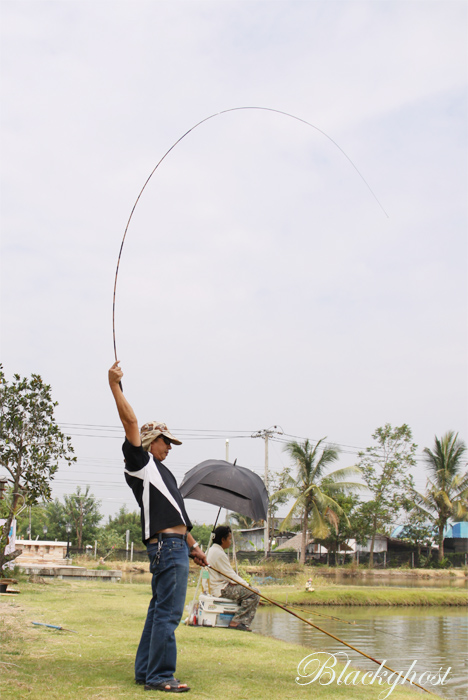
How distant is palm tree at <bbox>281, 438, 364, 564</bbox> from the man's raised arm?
28.3m

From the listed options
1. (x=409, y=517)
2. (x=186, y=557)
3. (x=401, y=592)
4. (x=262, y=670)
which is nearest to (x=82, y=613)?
(x=262, y=670)

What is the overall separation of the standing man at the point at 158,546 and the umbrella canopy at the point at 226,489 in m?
3.36

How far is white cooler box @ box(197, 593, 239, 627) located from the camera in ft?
24.2

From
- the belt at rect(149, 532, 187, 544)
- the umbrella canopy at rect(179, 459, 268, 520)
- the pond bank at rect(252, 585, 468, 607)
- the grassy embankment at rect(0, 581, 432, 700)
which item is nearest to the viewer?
the grassy embankment at rect(0, 581, 432, 700)

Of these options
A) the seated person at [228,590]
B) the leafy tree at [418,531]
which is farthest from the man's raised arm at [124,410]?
the leafy tree at [418,531]

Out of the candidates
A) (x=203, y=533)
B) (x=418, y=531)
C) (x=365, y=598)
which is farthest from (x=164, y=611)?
(x=203, y=533)

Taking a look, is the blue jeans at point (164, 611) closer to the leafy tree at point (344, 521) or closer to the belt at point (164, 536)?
the belt at point (164, 536)

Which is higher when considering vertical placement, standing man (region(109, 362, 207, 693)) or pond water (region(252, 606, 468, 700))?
standing man (region(109, 362, 207, 693))

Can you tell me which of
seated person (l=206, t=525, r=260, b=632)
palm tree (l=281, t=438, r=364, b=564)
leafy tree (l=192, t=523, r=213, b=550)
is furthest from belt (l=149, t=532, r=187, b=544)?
leafy tree (l=192, t=523, r=213, b=550)

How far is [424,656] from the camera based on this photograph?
8.00 metres

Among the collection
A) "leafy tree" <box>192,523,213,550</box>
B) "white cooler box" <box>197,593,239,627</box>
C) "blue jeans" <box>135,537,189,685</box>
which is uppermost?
"blue jeans" <box>135,537,189,685</box>

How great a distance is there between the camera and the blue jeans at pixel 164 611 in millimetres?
3812

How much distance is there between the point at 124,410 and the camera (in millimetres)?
3781

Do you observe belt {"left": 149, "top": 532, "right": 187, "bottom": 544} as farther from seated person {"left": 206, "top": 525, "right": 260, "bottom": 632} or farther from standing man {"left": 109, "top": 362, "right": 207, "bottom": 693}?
seated person {"left": 206, "top": 525, "right": 260, "bottom": 632}
